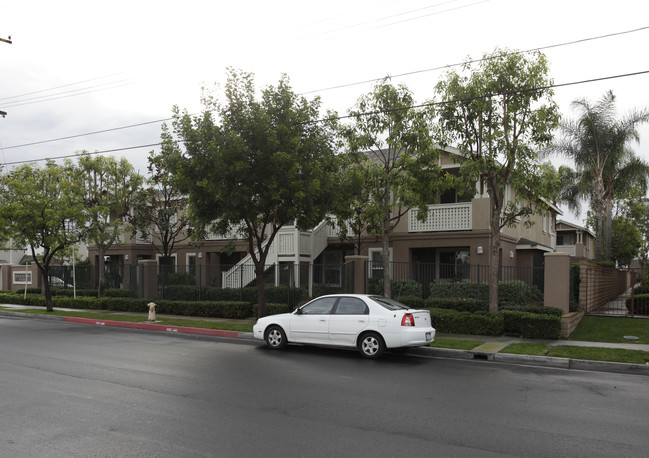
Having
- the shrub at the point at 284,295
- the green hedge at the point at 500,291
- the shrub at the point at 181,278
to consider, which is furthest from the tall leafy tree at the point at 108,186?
the green hedge at the point at 500,291

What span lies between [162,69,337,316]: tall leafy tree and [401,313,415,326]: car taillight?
5.38m

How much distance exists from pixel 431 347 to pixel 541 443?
6856 mm

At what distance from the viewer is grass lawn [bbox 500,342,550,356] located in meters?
11.8

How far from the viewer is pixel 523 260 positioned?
25.7 meters

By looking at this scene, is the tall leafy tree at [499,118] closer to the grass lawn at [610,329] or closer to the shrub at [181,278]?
the grass lawn at [610,329]

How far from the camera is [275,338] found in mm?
12766

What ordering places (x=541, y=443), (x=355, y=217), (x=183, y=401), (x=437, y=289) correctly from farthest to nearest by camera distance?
(x=355, y=217), (x=437, y=289), (x=183, y=401), (x=541, y=443)

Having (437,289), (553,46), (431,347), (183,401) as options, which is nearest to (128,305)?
(437,289)

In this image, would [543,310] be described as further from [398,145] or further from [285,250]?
[285,250]

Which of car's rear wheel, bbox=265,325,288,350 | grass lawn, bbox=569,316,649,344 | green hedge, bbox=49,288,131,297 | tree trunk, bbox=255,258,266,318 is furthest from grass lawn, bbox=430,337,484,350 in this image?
green hedge, bbox=49,288,131,297

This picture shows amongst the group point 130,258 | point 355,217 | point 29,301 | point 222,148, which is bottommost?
point 29,301

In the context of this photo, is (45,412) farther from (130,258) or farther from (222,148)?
(130,258)

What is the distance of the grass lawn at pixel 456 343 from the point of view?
41.4ft

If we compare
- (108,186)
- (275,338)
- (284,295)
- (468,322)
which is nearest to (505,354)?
(468,322)
